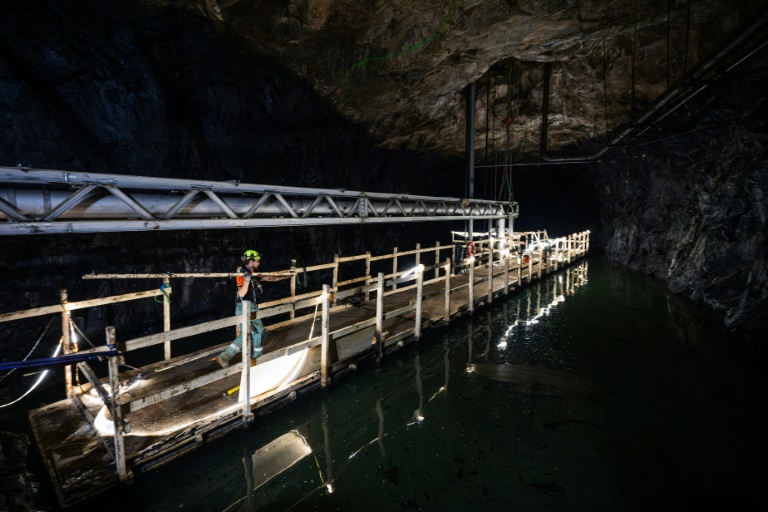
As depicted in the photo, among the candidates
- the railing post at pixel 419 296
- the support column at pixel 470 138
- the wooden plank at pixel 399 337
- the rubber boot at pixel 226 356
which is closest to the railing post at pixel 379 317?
the wooden plank at pixel 399 337

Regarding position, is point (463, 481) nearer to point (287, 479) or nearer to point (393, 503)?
point (393, 503)

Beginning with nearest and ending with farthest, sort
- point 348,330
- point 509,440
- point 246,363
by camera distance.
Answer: point 246,363
point 509,440
point 348,330

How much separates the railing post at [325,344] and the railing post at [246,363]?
1.34 metres

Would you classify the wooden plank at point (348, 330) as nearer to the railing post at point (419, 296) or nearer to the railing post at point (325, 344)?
the railing post at point (325, 344)

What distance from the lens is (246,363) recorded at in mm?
4809

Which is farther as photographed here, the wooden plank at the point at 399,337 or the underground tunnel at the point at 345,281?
the wooden plank at the point at 399,337

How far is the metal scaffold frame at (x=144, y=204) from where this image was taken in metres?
3.75

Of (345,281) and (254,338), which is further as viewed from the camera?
(345,281)

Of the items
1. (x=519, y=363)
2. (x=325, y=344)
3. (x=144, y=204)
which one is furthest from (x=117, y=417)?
(x=519, y=363)

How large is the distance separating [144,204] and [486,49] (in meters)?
12.0

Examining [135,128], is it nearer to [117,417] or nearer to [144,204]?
[144,204]

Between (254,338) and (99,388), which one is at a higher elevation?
(99,388)

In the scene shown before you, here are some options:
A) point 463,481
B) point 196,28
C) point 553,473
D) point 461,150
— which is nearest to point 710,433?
point 553,473

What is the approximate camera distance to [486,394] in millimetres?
6332
